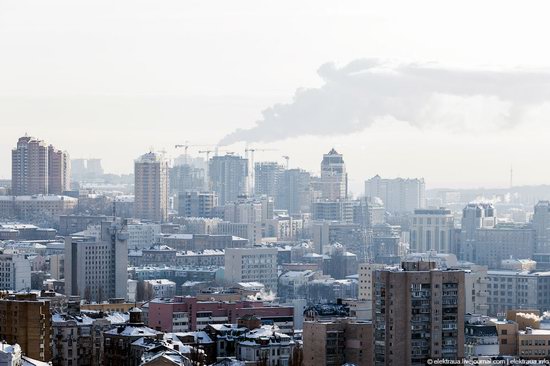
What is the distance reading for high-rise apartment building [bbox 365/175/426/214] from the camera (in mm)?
123500

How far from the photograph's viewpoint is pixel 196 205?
103938mm

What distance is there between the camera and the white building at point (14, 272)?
58406 millimetres

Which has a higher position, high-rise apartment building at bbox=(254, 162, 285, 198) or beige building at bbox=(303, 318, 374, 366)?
high-rise apartment building at bbox=(254, 162, 285, 198)

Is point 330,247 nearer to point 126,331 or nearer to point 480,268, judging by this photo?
point 480,268

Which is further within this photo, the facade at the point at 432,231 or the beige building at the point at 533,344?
the facade at the point at 432,231

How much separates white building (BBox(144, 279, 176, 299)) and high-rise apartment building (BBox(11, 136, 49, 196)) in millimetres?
40824

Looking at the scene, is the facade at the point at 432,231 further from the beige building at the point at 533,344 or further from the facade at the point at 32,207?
the beige building at the point at 533,344

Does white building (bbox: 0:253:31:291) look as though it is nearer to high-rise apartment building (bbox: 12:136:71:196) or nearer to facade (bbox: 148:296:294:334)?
facade (bbox: 148:296:294:334)

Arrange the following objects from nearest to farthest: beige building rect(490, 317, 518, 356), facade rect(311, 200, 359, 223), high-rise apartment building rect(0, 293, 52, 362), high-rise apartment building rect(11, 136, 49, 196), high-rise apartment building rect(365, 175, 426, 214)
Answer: high-rise apartment building rect(0, 293, 52, 362) → beige building rect(490, 317, 518, 356) → facade rect(311, 200, 359, 223) → high-rise apartment building rect(11, 136, 49, 196) → high-rise apartment building rect(365, 175, 426, 214)

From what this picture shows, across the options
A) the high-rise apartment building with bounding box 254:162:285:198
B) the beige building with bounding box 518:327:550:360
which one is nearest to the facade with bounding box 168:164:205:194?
the high-rise apartment building with bounding box 254:162:285:198

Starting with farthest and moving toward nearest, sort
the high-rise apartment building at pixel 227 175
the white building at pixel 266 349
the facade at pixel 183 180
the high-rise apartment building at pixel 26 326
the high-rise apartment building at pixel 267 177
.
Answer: the facade at pixel 183 180, the high-rise apartment building at pixel 227 175, the high-rise apartment building at pixel 267 177, the white building at pixel 266 349, the high-rise apartment building at pixel 26 326

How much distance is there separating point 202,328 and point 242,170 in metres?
77.1

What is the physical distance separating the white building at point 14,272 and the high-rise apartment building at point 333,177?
49.2 meters

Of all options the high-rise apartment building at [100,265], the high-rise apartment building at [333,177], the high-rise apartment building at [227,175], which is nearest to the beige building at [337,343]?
the high-rise apartment building at [100,265]
